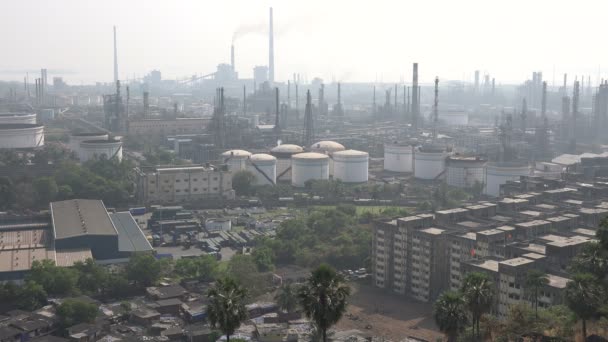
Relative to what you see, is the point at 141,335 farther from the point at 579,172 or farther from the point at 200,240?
the point at 579,172

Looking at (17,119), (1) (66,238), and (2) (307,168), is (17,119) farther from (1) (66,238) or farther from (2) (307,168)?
(1) (66,238)

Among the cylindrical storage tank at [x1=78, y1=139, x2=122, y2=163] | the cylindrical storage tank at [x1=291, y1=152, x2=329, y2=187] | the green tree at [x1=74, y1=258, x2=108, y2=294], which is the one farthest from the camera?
the cylindrical storage tank at [x1=78, y1=139, x2=122, y2=163]

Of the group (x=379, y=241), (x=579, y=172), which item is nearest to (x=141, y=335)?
(x=379, y=241)

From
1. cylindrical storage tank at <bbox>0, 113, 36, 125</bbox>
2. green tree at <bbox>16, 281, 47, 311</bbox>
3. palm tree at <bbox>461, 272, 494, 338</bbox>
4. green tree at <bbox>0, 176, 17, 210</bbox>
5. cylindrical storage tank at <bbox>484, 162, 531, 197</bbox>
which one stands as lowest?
green tree at <bbox>16, 281, 47, 311</bbox>

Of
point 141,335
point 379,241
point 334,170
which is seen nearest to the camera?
point 141,335

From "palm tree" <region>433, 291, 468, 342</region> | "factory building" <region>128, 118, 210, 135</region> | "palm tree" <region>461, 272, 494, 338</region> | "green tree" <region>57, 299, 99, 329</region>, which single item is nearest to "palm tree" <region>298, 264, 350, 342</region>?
"palm tree" <region>433, 291, 468, 342</region>

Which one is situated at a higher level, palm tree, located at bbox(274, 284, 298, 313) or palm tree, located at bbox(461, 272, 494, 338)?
palm tree, located at bbox(461, 272, 494, 338)

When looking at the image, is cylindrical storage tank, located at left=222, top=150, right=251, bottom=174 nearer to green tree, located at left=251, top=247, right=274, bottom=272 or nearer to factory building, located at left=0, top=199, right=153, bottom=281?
factory building, located at left=0, top=199, right=153, bottom=281
